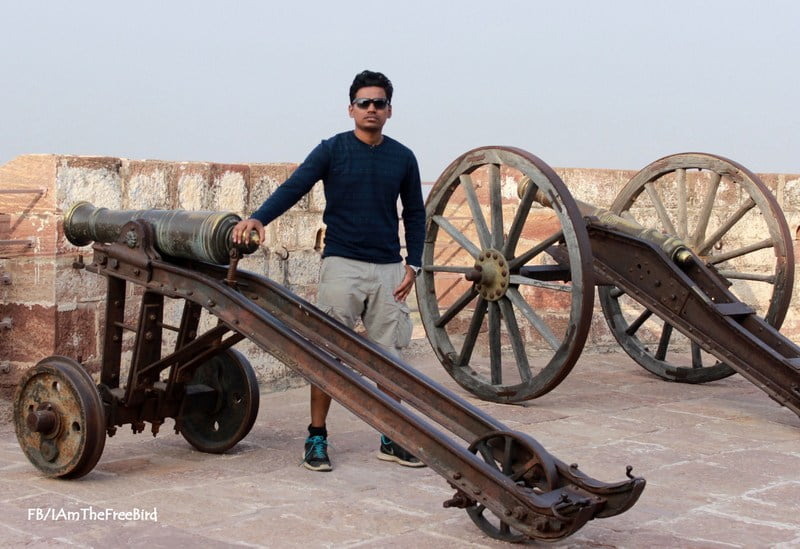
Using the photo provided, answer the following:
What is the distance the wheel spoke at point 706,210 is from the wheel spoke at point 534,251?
1434mm

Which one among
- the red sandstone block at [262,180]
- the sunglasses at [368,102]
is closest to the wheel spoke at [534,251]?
the red sandstone block at [262,180]

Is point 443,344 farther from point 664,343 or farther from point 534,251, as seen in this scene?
point 664,343

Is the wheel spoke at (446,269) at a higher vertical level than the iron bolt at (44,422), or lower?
higher

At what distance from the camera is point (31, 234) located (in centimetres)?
562

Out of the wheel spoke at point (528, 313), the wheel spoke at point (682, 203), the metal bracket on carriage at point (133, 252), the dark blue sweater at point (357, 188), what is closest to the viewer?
the metal bracket on carriage at point (133, 252)

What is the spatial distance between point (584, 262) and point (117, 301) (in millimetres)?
2218

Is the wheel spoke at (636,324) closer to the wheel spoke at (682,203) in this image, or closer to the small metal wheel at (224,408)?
the wheel spoke at (682,203)

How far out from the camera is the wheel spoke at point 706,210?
705 cm

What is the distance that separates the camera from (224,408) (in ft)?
16.5

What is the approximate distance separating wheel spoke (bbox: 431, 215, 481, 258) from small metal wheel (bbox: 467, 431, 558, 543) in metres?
2.62

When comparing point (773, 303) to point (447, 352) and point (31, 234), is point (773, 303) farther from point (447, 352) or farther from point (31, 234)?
point (31, 234)

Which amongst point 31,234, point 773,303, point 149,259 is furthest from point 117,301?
point 773,303

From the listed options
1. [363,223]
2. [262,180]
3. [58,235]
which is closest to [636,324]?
[262,180]

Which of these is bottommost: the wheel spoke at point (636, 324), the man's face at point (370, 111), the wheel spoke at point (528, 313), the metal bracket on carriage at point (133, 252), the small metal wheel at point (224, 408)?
the small metal wheel at point (224, 408)
